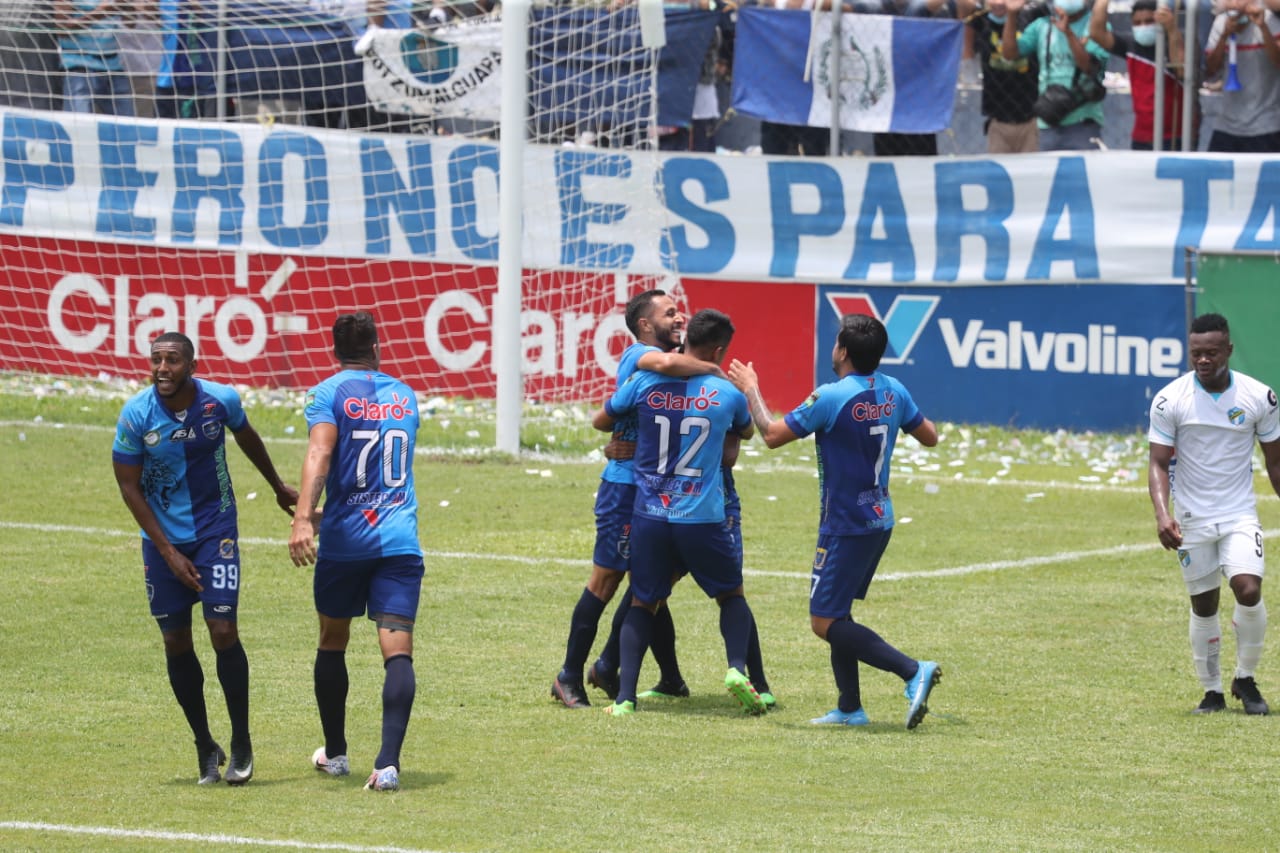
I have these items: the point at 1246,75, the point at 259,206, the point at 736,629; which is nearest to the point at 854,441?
the point at 736,629

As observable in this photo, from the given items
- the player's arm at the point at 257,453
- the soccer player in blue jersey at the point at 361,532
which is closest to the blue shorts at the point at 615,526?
the soccer player in blue jersey at the point at 361,532

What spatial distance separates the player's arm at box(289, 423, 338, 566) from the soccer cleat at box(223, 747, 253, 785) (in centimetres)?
77

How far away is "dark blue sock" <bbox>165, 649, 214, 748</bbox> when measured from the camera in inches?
304

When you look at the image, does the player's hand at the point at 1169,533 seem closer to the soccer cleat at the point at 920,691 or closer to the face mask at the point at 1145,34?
the soccer cleat at the point at 920,691

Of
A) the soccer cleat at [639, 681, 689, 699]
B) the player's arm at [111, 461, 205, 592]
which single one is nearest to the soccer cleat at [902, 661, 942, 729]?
the soccer cleat at [639, 681, 689, 699]

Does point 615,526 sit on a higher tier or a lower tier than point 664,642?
higher

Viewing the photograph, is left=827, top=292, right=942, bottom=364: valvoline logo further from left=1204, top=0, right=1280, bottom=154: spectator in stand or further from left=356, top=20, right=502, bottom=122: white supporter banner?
left=356, top=20, right=502, bottom=122: white supporter banner

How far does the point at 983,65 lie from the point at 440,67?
5360 mm

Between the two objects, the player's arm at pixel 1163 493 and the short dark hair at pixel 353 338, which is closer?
the short dark hair at pixel 353 338

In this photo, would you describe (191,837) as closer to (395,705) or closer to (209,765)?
(209,765)

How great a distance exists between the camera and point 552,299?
19531 mm

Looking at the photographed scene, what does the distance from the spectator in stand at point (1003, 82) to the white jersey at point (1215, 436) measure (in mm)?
10439

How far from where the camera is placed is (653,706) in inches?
369

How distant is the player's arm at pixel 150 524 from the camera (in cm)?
761
